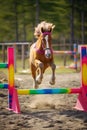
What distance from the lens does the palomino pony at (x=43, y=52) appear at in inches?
355

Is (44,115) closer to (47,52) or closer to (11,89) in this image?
(11,89)

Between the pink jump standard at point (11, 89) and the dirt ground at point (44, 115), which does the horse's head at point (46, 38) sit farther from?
the dirt ground at point (44, 115)

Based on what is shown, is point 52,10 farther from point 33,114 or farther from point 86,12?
point 33,114

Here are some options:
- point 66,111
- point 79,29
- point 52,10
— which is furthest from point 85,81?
point 79,29

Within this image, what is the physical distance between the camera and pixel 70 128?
6887 millimetres

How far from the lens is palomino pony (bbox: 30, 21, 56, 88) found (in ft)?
29.6

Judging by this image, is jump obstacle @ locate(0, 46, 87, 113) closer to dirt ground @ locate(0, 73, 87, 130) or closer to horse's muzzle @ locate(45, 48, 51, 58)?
dirt ground @ locate(0, 73, 87, 130)

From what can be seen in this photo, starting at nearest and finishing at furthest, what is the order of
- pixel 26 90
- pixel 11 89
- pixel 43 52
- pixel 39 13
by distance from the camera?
1. pixel 26 90
2. pixel 11 89
3. pixel 43 52
4. pixel 39 13

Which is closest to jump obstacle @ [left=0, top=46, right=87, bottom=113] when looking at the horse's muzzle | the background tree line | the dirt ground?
the dirt ground

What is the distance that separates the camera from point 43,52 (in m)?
9.63

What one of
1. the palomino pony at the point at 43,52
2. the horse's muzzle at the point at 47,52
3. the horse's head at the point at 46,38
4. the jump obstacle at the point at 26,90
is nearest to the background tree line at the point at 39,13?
the palomino pony at the point at 43,52

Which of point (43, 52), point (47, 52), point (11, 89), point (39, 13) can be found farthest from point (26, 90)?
point (39, 13)

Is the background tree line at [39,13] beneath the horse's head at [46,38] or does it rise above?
above

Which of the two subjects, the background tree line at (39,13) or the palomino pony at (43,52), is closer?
the palomino pony at (43,52)
